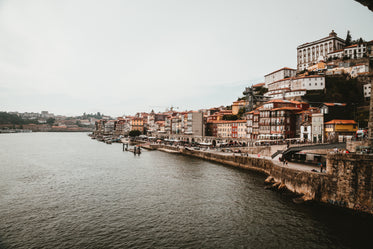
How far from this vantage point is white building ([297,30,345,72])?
95.8 m

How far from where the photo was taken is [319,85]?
73062 millimetres

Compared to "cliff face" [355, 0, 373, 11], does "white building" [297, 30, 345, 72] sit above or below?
above

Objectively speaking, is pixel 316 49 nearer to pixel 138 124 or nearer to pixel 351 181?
pixel 351 181

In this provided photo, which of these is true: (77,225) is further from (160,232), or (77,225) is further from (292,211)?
(292,211)

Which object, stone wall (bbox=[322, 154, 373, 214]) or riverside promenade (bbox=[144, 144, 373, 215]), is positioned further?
riverside promenade (bbox=[144, 144, 373, 215])

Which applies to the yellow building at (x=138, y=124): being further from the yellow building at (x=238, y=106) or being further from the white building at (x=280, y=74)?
the white building at (x=280, y=74)

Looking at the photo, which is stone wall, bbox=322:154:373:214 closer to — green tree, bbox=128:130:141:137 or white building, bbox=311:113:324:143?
white building, bbox=311:113:324:143

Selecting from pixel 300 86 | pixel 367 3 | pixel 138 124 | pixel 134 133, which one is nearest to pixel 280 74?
pixel 300 86

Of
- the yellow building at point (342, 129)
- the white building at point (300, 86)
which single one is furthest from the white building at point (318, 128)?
the white building at point (300, 86)

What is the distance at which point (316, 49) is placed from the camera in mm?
101438

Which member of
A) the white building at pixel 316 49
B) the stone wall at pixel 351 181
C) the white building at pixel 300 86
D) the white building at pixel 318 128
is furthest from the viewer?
the white building at pixel 316 49

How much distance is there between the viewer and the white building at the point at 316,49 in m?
95.8

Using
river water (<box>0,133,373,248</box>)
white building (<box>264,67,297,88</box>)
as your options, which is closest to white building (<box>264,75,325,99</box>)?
white building (<box>264,67,297,88</box>)

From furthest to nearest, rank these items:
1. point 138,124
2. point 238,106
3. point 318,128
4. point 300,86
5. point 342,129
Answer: point 138,124
point 238,106
point 300,86
point 318,128
point 342,129
